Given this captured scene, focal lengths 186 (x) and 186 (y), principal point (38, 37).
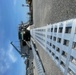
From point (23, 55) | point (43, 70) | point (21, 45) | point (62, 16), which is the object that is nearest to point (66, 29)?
point (62, 16)

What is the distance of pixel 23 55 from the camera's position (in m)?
27.8

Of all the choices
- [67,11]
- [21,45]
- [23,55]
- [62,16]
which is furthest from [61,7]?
[21,45]

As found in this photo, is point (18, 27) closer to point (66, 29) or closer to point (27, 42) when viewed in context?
point (27, 42)

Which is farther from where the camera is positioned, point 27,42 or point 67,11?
point 27,42

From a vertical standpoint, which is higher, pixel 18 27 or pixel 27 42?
pixel 18 27

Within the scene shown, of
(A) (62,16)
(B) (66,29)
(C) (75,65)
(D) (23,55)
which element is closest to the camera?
(C) (75,65)

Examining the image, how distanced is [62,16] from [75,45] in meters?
2.60

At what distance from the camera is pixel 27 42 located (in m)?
28.9

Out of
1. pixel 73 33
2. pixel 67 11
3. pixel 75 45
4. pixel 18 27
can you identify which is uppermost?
pixel 67 11

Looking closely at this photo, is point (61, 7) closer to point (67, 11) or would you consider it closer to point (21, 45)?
point (67, 11)

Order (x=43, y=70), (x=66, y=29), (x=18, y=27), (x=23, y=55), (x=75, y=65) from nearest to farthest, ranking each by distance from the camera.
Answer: (x=75, y=65)
(x=66, y=29)
(x=43, y=70)
(x=23, y=55)
(x=18, y=27)

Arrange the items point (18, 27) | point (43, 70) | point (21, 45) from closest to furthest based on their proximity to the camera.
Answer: point (43, 70)
point (21, 45)
point (18, 27)

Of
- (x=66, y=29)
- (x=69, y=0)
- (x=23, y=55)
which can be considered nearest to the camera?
(x=66, y=29)

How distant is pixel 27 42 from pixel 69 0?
23608 millimetres
